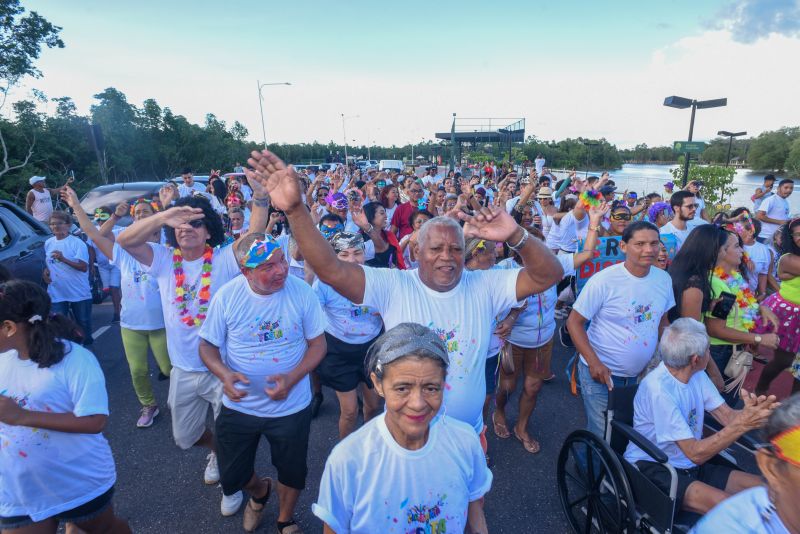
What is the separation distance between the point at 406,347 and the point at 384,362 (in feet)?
0.34

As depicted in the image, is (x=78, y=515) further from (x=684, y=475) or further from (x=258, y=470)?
(x=684, y=475)

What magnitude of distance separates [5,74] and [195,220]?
23.9 meters

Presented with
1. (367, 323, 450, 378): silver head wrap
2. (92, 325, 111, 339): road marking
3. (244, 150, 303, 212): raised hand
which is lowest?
(92, 325, 111, 339): road marking

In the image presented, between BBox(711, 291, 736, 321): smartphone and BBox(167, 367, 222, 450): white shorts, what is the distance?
4.08m

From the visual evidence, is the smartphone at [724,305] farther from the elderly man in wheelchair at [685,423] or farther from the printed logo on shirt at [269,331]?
the printed logo on shirt at [269,331]

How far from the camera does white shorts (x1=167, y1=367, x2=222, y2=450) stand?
10.1 ft

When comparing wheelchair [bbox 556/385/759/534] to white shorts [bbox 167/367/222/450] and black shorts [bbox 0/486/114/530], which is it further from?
black shorts [bbox 0/486/114/530]

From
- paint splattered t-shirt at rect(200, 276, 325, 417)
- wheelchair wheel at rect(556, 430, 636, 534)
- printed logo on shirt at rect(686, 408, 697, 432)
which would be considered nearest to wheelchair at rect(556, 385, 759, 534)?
wheelchair wheel at rect(556, 430, 636, 534)

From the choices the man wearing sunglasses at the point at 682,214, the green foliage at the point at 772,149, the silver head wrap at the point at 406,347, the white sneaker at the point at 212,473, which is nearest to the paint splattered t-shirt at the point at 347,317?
the white sneaker at the point at 212,473

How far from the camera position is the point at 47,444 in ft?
6.64

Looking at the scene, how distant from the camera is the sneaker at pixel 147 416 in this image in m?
4.15

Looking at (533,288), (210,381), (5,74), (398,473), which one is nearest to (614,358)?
(533,288)

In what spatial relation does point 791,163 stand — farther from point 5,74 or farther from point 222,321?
point 5,74

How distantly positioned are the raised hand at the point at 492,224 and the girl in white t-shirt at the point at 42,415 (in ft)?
6.81
